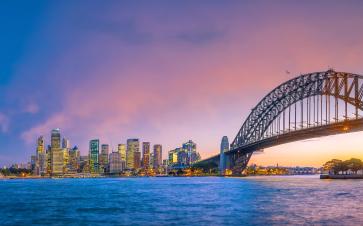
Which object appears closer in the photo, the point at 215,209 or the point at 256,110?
the point at 215,209

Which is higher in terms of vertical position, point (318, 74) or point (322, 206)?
point (318, 74)

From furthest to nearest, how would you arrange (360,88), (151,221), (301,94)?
(301,94) < (360,88) < (151,221)

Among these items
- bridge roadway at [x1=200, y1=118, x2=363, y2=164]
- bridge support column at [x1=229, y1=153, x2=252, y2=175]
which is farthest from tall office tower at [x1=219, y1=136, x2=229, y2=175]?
bridge roadway at [x1=200, y1=118, x2=363, y2=164]

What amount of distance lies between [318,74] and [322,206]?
6420 cm

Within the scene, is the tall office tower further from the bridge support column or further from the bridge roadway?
the bridge roadway

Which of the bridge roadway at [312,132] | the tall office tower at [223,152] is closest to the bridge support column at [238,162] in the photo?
the tall office tower at [223,152]

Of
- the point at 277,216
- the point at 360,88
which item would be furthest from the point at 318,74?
the point at 277,216

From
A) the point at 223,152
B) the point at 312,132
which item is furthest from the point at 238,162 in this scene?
the point at 312,132

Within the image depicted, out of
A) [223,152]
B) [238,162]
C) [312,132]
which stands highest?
[312,132]

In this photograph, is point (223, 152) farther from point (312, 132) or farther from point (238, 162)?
point (312, 132)

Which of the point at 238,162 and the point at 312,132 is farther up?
the point at 312,132

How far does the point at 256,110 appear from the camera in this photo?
140500 mm

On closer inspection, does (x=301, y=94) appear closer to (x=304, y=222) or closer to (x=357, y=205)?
(x=357, y=205)

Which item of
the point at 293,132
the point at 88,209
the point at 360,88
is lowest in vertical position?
the point at 88,209
